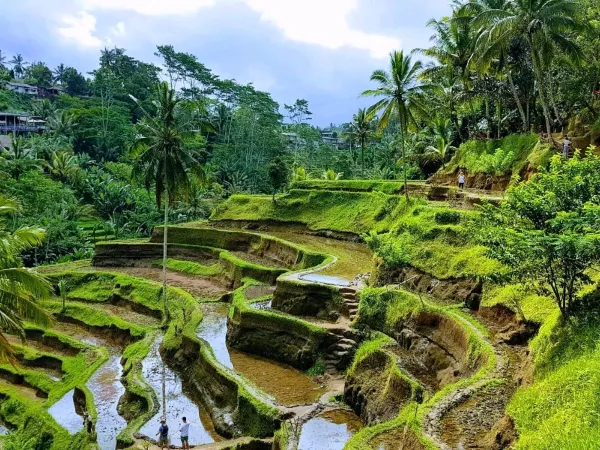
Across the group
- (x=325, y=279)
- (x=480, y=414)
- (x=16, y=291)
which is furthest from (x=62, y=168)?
(x=480, y=414)

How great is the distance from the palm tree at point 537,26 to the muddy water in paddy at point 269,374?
18.0 meters

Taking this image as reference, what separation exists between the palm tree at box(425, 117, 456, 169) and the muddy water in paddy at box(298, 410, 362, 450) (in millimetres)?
27997

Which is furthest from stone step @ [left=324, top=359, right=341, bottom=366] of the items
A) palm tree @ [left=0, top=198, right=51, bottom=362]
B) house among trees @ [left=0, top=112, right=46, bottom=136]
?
house among trees @ [left=0, top=112, right=46, bottom=136]

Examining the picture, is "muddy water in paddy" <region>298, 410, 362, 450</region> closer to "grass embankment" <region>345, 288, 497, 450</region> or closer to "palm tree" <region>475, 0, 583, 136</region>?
"grass embankment" <region>345, 288, 497, 450</region>

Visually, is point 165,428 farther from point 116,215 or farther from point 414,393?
point 116,215

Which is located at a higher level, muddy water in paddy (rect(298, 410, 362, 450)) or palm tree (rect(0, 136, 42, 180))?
palm tree (rect(0, 136, 42, 180))

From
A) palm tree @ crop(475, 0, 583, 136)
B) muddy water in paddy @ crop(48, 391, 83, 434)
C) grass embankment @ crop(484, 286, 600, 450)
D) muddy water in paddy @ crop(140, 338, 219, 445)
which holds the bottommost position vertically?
muddy water in paddy @ crop(48, 391, 83, 434)

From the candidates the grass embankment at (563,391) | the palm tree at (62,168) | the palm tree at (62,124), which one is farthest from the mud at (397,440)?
the palm tree at (62,124)

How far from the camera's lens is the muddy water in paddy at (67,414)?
17995 mm

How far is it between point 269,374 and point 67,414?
7.62m

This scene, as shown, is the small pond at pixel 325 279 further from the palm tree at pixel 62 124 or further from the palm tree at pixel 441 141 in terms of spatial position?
the palm tree at pixel 62 124

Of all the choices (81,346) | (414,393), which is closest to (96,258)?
(81,346)

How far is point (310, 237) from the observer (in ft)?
121

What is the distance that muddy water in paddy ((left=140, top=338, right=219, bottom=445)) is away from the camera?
15.6m
